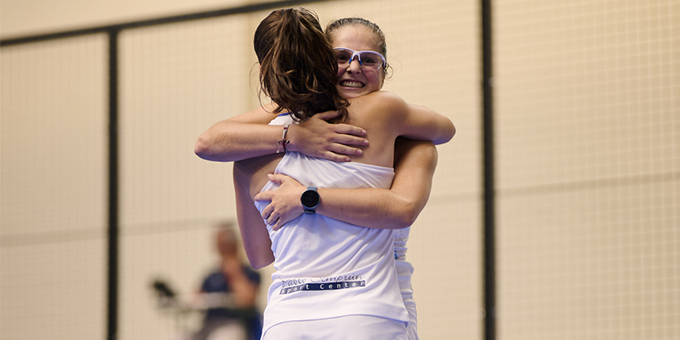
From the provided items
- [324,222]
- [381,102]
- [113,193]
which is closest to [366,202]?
[324,222]

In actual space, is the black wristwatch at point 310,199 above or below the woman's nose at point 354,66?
below

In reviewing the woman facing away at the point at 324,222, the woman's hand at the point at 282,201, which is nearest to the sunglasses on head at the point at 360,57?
the woman facing away at the point at 324,222

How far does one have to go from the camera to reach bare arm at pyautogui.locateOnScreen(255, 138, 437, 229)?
1504 mm

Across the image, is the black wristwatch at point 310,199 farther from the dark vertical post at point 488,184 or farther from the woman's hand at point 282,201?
the dark vertical post at point 488,184

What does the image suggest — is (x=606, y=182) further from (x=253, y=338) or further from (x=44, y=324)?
(x=44, y=324)

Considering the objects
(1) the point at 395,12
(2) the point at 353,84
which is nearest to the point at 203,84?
(1) the point at 395,12

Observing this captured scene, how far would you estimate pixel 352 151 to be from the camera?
1546 mm

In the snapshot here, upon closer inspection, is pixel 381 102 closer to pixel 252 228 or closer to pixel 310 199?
pixel 310 199

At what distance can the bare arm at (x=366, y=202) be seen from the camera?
1.50m

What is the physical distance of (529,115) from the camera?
13.8 feet

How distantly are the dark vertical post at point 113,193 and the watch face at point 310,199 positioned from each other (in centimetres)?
297

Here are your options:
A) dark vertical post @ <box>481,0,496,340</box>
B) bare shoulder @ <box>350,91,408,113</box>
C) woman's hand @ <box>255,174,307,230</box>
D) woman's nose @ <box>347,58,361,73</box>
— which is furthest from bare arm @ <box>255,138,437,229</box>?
dark vertical post @ <box>481,0,496,340</box>

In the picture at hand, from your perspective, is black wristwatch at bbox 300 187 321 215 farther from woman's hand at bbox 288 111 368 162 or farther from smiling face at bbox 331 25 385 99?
smiling face at bbox 331 25 385 99

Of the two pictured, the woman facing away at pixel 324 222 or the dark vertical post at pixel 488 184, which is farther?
the dark vertical post at pixel 488 184
